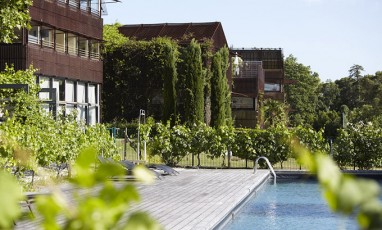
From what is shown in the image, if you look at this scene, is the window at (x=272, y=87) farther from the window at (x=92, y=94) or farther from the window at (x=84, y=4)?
the window at (x=84, y=4)

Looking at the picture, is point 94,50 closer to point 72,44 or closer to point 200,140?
point 72,44

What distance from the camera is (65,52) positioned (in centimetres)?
3684

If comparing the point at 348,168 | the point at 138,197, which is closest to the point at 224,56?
the point at 348,168

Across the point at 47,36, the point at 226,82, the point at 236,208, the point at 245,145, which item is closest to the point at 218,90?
the point at 226,82

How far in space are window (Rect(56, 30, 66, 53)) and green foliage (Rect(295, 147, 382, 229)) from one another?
35710 mm

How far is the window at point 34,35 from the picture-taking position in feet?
109

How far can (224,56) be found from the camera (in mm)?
46750

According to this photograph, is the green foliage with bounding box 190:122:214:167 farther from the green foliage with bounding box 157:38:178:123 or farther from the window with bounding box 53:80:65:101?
the green foliage with bounding box 157:38:178:123

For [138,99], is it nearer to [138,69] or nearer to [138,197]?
[138,69]

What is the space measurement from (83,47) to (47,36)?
4.11m

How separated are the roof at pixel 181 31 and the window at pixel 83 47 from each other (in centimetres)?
1267

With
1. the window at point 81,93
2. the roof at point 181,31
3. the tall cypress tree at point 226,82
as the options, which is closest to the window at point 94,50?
the window at point 81,93

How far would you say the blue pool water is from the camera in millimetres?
15039

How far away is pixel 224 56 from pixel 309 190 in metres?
24.4
